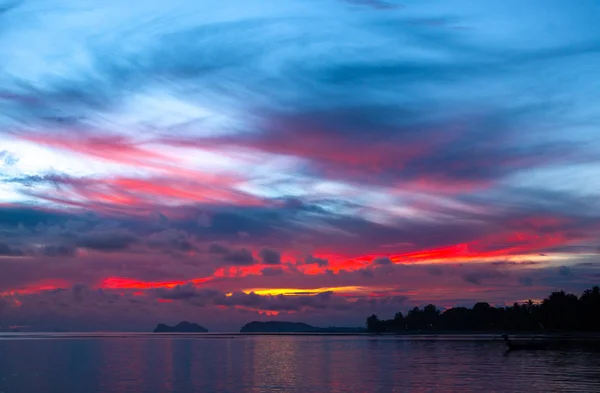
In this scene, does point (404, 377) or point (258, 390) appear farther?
point (404, 377)

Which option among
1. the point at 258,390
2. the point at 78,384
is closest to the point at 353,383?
the point at 258,390

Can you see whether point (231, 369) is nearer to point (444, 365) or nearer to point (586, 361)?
point (444, 365)

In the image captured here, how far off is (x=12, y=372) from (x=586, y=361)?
9316 cm

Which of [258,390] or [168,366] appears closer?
[258,390]

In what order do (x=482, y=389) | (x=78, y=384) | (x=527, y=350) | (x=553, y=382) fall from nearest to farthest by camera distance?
1. (x=482, y=389)
2. (x=553, y=382)
3. (x=78, y=384)
4. (x=527, y=350)

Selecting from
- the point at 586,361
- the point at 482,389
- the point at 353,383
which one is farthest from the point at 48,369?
the point at 586,361

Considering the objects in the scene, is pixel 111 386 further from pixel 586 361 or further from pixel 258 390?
pixel 586 361

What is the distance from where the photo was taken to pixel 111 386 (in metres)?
73.1

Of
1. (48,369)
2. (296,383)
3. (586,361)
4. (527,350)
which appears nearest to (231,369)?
(296,383)

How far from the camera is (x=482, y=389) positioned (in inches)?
2537

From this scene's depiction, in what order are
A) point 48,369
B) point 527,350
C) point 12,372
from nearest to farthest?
1. point 12,372
2. point 48,369
3. point 527,350

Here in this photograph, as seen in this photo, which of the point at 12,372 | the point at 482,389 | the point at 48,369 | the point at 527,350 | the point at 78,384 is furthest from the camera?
the point at 527,350

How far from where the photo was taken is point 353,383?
71.9 m

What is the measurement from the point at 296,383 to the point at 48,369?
52023 millimetres
